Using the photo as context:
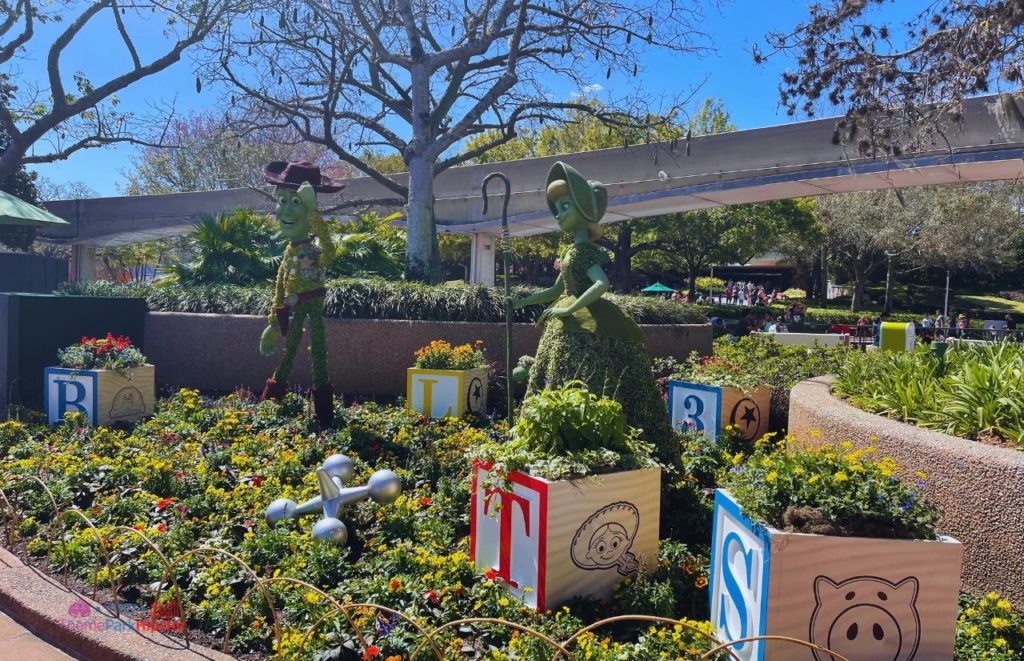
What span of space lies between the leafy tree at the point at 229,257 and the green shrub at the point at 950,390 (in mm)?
9590

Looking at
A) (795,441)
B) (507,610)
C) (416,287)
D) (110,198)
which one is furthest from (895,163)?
(110,198)

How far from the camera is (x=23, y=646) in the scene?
11.7 feet

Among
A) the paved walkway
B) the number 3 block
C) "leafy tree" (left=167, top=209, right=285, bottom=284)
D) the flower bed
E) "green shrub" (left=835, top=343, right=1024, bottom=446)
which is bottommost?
the paved walkway

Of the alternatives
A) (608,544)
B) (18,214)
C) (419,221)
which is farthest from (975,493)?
(18,214)

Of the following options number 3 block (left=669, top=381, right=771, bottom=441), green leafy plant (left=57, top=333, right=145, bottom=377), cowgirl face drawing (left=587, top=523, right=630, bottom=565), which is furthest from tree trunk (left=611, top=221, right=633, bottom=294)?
cowgirl face drawing (left=587, top=523, right=630, bottom=565)

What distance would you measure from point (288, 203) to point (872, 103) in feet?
24.0

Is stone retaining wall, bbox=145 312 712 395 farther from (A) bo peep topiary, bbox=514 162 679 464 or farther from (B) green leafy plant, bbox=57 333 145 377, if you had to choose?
(A) bo peep topiary, bbox=514 162 679 464

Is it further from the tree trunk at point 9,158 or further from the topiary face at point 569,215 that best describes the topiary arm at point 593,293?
the tree trunk at point 9,158

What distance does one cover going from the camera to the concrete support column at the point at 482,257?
69.2 ft

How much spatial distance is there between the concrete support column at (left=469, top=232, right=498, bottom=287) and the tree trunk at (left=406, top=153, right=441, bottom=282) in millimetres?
8874

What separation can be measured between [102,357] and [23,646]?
15.2 feet

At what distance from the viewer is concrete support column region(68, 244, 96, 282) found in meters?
28.9

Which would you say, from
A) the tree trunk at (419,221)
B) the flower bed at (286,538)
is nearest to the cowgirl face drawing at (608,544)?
the flower bed at (286,538)

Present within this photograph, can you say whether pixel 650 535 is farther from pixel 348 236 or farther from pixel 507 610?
pixel 348 236
